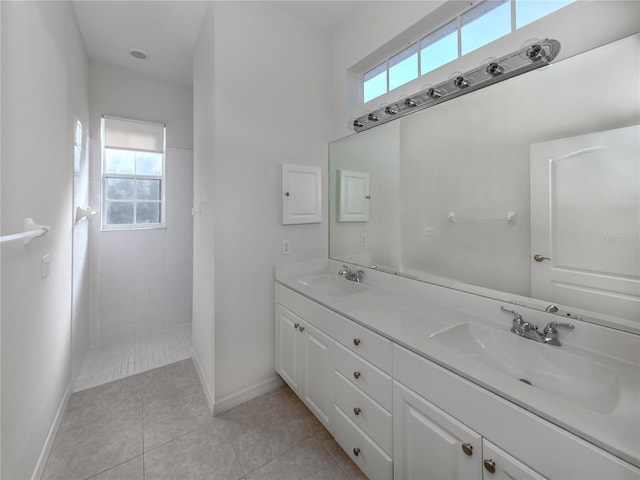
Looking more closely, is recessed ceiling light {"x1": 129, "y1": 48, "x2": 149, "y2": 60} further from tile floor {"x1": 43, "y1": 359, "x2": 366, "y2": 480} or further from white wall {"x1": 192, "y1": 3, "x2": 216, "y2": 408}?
tile floor {"x1": 43, "y1": 359, "x2": 366, "y2": 480}

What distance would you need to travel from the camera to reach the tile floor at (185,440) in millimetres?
1453

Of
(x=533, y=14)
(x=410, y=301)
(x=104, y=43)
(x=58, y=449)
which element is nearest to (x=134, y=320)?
(x=58, y=449)

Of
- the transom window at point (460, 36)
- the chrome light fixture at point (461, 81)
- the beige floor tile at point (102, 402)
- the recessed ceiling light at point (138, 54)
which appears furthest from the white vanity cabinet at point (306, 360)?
the recessed ceiling light at point (138, 54)

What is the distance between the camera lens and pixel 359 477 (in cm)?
141

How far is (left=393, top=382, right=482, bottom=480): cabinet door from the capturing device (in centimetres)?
88

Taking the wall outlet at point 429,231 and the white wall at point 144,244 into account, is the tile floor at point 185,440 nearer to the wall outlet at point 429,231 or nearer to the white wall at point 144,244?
the white wall at point 144,244

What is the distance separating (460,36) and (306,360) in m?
2.03

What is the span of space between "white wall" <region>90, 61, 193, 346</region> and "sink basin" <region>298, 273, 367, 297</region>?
1869 millimetres

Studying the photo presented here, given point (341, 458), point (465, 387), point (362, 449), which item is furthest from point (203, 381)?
point (465, 387)

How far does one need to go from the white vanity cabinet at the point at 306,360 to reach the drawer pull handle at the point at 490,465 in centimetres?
80

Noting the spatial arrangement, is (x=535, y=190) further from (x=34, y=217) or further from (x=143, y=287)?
(x=143, y=287)

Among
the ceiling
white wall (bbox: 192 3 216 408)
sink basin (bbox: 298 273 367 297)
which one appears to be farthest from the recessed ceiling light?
sink basin (bbox: 298 273 367 297)

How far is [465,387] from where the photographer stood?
2.89 feet

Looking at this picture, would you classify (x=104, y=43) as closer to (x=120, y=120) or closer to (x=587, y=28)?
(x=120, y=120)
